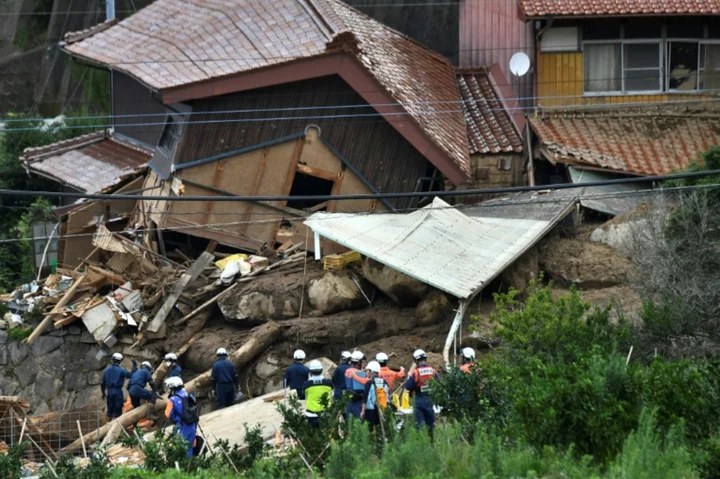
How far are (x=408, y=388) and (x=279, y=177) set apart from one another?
9651 mm

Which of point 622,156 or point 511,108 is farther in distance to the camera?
point 511,108

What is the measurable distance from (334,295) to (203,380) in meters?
2.99

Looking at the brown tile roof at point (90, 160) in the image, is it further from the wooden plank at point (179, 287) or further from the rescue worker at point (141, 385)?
the rescue worker at point (141, 385)

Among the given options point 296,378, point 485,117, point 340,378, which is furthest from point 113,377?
point 485,117

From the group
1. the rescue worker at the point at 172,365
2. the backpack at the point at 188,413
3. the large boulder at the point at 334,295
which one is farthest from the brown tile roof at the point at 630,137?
the backpack at the point at 188,413

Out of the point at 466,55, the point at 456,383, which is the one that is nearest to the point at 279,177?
the point at 466,55

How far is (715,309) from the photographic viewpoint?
22.2 meters

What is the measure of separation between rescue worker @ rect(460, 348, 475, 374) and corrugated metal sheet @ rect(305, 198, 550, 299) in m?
1.60

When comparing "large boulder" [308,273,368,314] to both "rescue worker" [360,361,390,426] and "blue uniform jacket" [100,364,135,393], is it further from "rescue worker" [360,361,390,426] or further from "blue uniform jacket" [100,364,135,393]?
"rescue worker" [360,361,390,426]

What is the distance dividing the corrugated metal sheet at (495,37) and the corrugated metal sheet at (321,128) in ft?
16.0

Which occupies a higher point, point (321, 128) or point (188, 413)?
point (321, 128)

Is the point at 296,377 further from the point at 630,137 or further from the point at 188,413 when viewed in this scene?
the point at 630,137

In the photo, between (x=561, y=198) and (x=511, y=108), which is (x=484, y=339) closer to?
(x=561, y=198)

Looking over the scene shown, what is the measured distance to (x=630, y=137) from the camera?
100 ft
